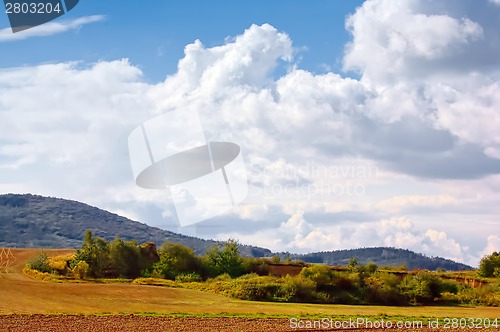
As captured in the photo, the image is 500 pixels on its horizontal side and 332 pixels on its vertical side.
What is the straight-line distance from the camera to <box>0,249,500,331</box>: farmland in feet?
89.1

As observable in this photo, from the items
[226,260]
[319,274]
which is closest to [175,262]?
[226,260]

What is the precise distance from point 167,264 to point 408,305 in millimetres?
16703

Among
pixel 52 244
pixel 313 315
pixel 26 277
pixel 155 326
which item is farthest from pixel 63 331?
pixel 52 244

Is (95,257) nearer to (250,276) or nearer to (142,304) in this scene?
(250,276)

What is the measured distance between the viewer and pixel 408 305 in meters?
42.7

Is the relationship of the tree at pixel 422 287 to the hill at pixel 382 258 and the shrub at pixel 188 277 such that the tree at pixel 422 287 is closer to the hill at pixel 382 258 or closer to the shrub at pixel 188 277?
the shrub at pixel 188 277

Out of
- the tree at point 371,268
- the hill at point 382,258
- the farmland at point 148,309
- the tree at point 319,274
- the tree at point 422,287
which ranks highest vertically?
the hill at point 382,258

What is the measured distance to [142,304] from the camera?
109ft

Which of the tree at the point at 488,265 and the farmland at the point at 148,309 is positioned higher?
the tree at the point at 488,265

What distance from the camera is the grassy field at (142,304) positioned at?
30953 mm

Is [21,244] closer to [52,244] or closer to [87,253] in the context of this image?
[52,244]

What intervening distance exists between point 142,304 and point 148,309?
176 cm

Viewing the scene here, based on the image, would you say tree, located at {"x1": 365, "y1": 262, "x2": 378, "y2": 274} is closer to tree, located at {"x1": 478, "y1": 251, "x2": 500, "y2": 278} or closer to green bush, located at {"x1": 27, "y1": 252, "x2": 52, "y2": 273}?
tree, located at {"x1": 478, "y1": 251, "x2": 500, "y2": 278}

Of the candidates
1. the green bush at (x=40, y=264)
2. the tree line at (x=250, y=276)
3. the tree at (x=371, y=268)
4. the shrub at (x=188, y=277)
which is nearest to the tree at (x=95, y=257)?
the tree line at (x=250, y=276)
